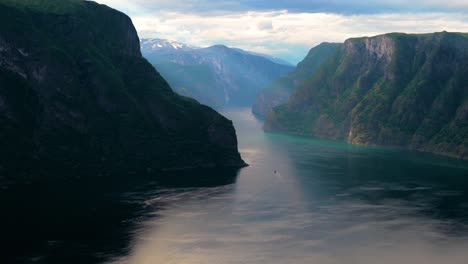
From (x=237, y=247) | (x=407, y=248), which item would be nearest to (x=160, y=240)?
(x=237, y=247)

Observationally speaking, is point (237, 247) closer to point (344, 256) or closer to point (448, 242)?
point (344, 256)

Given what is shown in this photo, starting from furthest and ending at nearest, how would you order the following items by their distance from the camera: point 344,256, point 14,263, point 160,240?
point 160,240
point 344,256
point 14,263

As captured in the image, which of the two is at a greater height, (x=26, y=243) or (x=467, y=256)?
(x=26, y=243)

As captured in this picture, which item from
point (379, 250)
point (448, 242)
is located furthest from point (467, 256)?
point (379, 250)

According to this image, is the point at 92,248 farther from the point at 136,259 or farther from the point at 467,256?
the point at 467,256

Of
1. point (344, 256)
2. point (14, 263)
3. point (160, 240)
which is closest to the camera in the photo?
point (14, 263)

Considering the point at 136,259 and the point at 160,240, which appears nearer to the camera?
the point at 136,259

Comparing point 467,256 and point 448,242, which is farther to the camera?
point 448,242
